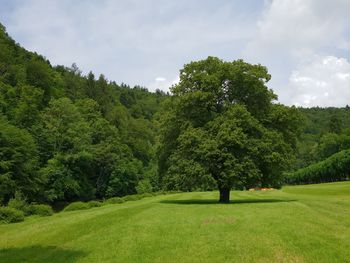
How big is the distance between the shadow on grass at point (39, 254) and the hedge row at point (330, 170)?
3723 inches

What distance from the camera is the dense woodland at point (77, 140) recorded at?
3606 centimetres

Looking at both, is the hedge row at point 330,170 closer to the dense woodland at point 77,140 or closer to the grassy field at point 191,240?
the dense woodland at point 77,140

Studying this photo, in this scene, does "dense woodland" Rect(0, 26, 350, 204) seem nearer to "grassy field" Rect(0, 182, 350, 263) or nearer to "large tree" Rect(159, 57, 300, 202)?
"large tree" Rect(159, 57, 300, 202)

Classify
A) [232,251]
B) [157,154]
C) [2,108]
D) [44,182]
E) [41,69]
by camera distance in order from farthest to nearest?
[41,69]
[2,108]
[44,182]
[157,154]
[232,251]

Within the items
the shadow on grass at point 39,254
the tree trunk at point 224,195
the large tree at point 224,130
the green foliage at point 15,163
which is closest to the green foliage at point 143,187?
the green foliage at point 15,163

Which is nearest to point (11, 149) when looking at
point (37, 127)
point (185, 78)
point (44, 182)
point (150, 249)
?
point (44, 182)

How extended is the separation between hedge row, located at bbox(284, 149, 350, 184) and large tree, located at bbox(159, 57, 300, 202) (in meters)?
73.4

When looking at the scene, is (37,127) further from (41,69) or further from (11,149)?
(41,69)

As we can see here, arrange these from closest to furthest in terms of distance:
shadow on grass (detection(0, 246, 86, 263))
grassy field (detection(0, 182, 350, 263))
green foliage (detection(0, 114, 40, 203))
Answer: grassy field (detection(0, 182, 350, 263)), shadow on grass (detection(0, 246, 86, 263)), green foliage (detection(0, 114, 40, 203))

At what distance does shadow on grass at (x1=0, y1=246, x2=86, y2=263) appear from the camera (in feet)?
48.5

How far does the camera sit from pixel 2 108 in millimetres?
71312

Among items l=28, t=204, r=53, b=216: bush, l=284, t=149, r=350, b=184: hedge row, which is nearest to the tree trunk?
l=28, t=204, r=53, b=216: bush

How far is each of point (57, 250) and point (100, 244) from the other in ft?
5.58

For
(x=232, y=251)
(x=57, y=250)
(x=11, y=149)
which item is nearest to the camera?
(x=232, y=251)
